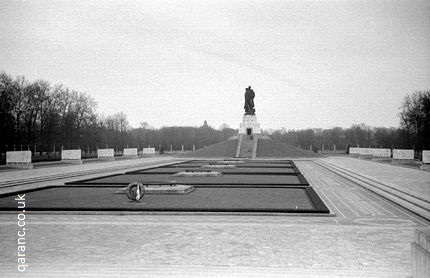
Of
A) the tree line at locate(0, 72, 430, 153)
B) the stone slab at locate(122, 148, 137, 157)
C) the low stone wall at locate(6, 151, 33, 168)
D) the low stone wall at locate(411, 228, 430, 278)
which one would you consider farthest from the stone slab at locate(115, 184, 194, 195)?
the stone slab at locate(122, 148, 137, 157)

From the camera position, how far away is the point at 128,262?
5.98 metres

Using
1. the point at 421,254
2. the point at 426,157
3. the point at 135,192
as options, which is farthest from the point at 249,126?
the point at 421,254

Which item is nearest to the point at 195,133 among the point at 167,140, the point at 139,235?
the point at 167,140

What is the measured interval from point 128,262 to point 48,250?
1.65 meters

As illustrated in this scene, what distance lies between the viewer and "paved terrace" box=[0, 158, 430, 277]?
5.63 meters

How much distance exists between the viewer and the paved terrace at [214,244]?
563 centimetres

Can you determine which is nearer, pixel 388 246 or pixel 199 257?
pixel 199 257

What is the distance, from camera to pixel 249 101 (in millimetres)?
52250

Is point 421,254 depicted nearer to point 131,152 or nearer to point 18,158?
point 18,158

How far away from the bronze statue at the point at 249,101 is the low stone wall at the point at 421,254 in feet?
157

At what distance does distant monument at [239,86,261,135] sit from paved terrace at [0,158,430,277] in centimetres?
4126

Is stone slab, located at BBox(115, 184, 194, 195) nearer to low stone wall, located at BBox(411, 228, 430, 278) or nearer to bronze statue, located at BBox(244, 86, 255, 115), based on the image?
low stone wall, located at BBox(411, 228, 430, 278)

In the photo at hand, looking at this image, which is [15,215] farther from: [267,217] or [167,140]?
[167,140]

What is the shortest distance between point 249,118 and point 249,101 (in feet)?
7.31
